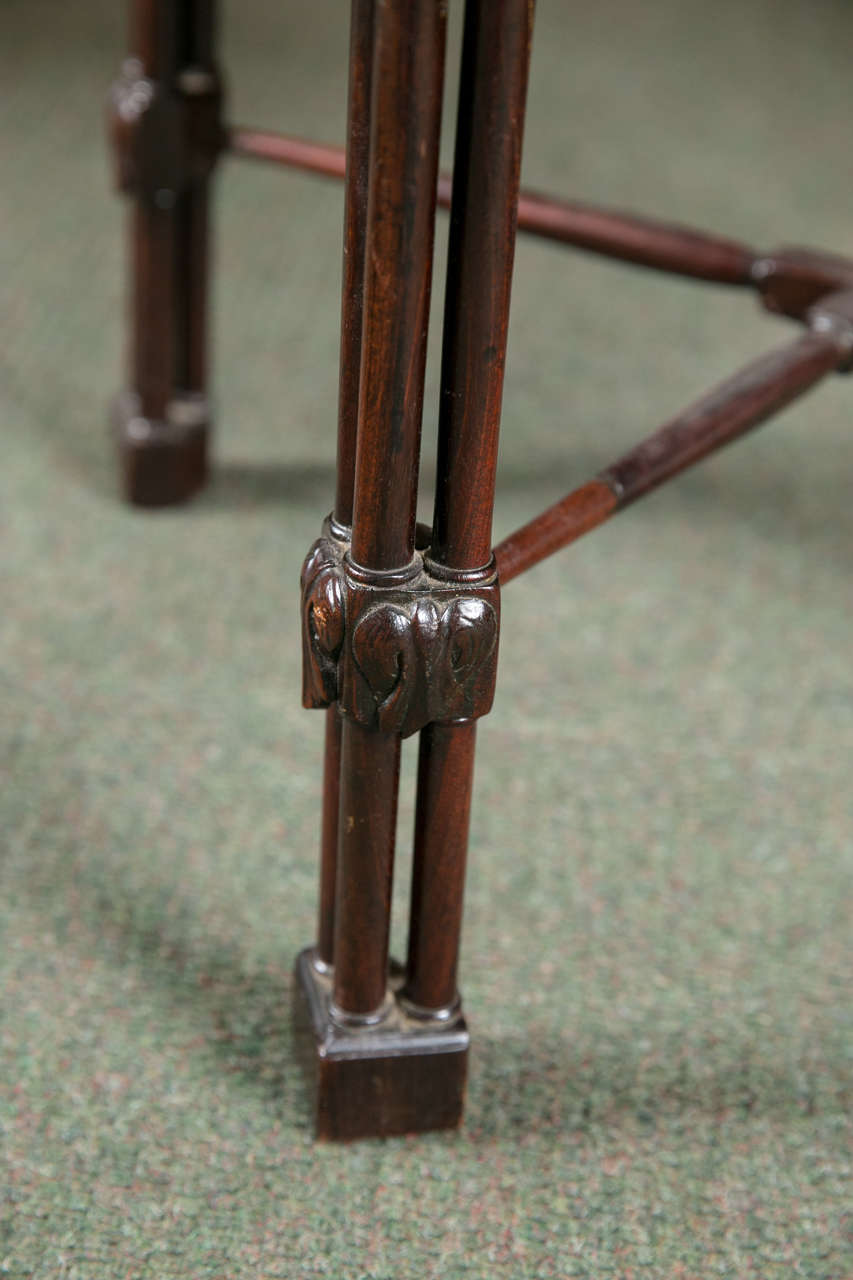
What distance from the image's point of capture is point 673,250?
3.46ft

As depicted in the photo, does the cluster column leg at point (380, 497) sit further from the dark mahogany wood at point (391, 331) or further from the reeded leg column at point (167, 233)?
the reeded leg column at point (167, 233)

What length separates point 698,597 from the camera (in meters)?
1.16

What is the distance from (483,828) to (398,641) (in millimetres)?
359

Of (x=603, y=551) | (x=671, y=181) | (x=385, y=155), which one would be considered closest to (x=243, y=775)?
(x=603, y=551)

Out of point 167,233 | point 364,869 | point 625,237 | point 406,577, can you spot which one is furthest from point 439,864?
point 167,233

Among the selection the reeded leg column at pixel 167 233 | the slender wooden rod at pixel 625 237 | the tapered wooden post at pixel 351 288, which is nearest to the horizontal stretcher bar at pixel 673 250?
the slender wooden rod at pixel 625 237

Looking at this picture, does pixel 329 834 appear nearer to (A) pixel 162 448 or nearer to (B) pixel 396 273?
(B) pixel 396 273

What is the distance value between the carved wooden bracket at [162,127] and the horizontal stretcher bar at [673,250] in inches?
3.8

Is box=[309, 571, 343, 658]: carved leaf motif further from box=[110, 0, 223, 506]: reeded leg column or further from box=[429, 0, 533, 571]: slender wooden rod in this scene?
box=[110, 0, 223, 506]: reeded leg column

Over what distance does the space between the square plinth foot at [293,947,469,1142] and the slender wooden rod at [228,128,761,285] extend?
535 mm

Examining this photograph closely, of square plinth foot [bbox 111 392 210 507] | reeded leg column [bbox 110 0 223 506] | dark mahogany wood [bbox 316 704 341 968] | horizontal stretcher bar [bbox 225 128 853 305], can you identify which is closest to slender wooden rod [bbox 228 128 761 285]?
horizontal stretcher bar [bbox 225 128 853 305]

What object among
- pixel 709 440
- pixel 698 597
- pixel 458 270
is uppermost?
pixel 458 270

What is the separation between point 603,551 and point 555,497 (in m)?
0.09

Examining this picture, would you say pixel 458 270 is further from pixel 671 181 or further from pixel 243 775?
pixel 671 181
